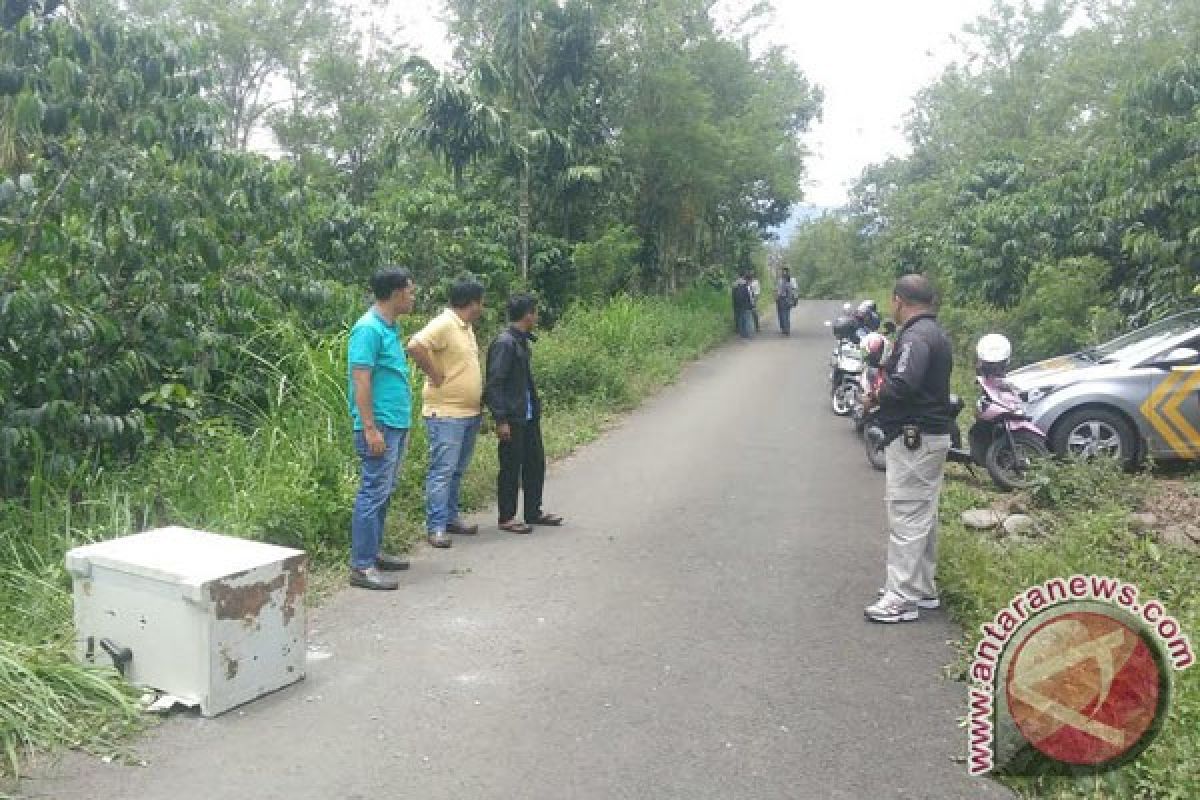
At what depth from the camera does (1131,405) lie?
8.58 metres

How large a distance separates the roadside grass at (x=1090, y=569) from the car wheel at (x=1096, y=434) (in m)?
1.16

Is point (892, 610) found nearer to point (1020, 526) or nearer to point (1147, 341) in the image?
point (1020, 526)

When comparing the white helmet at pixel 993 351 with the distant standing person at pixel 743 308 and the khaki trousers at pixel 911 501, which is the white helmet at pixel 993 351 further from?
the distant standing person at pixel 743 308

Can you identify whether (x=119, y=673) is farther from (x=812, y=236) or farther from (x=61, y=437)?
(x=812, y=236)

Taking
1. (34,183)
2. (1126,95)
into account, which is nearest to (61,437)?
(34,183)

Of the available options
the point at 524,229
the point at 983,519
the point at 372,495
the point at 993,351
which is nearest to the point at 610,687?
the point at 372,495

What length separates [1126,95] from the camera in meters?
11.5

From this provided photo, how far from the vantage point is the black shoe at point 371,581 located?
583cm


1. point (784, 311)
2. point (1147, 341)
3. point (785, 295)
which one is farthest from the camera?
point (784, 311)

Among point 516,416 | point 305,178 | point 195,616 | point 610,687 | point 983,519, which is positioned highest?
point 305,178

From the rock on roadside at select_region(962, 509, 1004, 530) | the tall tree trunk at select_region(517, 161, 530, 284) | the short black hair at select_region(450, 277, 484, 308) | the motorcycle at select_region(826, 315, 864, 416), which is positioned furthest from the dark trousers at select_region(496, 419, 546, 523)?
the tall tree trunk at select_region(517, 161, 530, 284)

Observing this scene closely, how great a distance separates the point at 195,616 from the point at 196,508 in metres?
2.52

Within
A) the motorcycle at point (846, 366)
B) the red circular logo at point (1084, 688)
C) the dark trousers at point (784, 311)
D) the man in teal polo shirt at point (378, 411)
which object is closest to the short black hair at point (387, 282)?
the man in teal polo shirt at point (378, 411)

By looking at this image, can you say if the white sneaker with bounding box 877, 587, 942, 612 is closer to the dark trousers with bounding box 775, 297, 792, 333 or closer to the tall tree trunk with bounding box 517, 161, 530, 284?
the tall tree trunk with bounding box 517, 161, 530, 284
